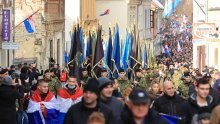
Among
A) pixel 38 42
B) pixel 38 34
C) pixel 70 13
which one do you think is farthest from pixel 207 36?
pixel 70 13

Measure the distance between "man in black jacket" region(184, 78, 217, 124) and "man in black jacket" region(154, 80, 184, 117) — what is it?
1.29 m

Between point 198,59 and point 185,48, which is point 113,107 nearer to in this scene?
point 198,59

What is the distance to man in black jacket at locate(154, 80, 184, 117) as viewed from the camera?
41.1 ft

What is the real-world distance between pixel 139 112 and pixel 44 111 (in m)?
8.03

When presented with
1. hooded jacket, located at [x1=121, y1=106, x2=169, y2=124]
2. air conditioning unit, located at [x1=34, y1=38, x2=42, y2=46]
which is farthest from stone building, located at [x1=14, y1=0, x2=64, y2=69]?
hooded jacket, located at [x1=121, y1=106, x2=169, y2=124]

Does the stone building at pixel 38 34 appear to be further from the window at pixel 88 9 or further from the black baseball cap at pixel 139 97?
the black baseball cap at pixel 139 97

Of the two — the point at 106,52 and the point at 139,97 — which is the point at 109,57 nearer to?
the point at 106,52

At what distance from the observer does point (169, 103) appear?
12.7 meters

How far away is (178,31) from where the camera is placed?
101 metres

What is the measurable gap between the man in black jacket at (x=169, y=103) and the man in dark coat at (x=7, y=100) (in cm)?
280

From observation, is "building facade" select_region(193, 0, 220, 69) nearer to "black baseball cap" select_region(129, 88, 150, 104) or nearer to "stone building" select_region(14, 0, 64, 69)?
"stone building" select_region(14, 0, 64, 69)

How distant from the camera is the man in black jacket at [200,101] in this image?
34.7 feet

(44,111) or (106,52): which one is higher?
(106,52)

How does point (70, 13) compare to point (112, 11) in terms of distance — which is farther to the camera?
point (112, 11)
